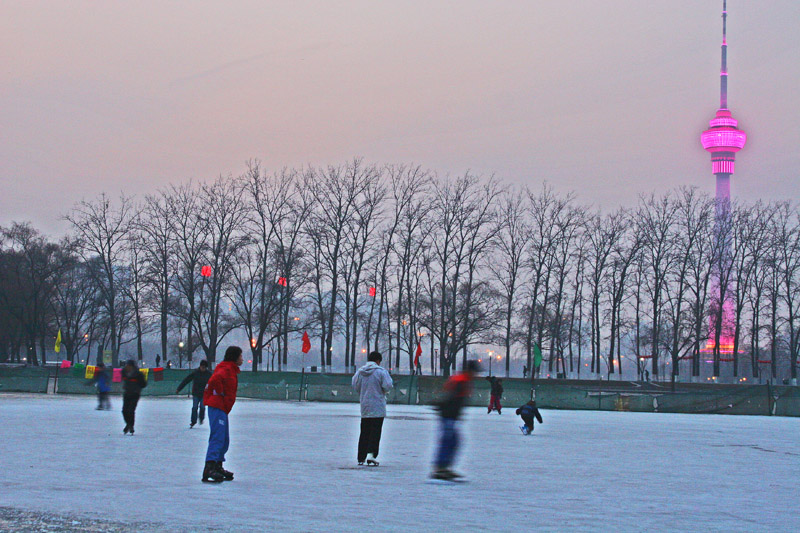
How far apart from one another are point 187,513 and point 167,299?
6114 centimetres

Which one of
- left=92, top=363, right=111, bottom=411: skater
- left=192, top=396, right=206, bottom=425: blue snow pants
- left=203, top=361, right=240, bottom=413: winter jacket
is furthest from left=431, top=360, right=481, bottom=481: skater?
left=92, top=363, right=111, bottom=411: skater

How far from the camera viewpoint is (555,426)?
27391 millimetres

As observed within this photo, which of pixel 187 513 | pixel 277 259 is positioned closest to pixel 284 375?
pixel 277 259

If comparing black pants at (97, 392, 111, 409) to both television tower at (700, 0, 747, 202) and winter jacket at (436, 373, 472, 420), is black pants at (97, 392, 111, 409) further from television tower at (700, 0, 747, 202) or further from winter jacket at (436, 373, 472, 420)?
television tower at (700, 0, 747, 202)

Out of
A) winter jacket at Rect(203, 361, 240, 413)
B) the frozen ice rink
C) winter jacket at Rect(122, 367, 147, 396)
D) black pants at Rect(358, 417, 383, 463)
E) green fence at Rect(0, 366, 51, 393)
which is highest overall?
winter jacket at Rect(203, 361, 240, 413)

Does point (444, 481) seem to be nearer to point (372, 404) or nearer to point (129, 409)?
point (372, 404)

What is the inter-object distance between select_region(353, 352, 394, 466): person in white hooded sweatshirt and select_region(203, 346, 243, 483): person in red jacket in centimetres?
244

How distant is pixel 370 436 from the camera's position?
13.8 m

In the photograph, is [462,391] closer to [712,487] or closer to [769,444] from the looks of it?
[712,487]

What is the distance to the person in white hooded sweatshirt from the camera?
45.0ft

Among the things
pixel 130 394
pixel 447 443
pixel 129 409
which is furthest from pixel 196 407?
pixel 447 443

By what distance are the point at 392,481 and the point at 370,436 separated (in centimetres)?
183

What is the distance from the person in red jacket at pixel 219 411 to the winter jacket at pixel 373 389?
2.43 metres

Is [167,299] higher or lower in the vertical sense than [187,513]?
higher
